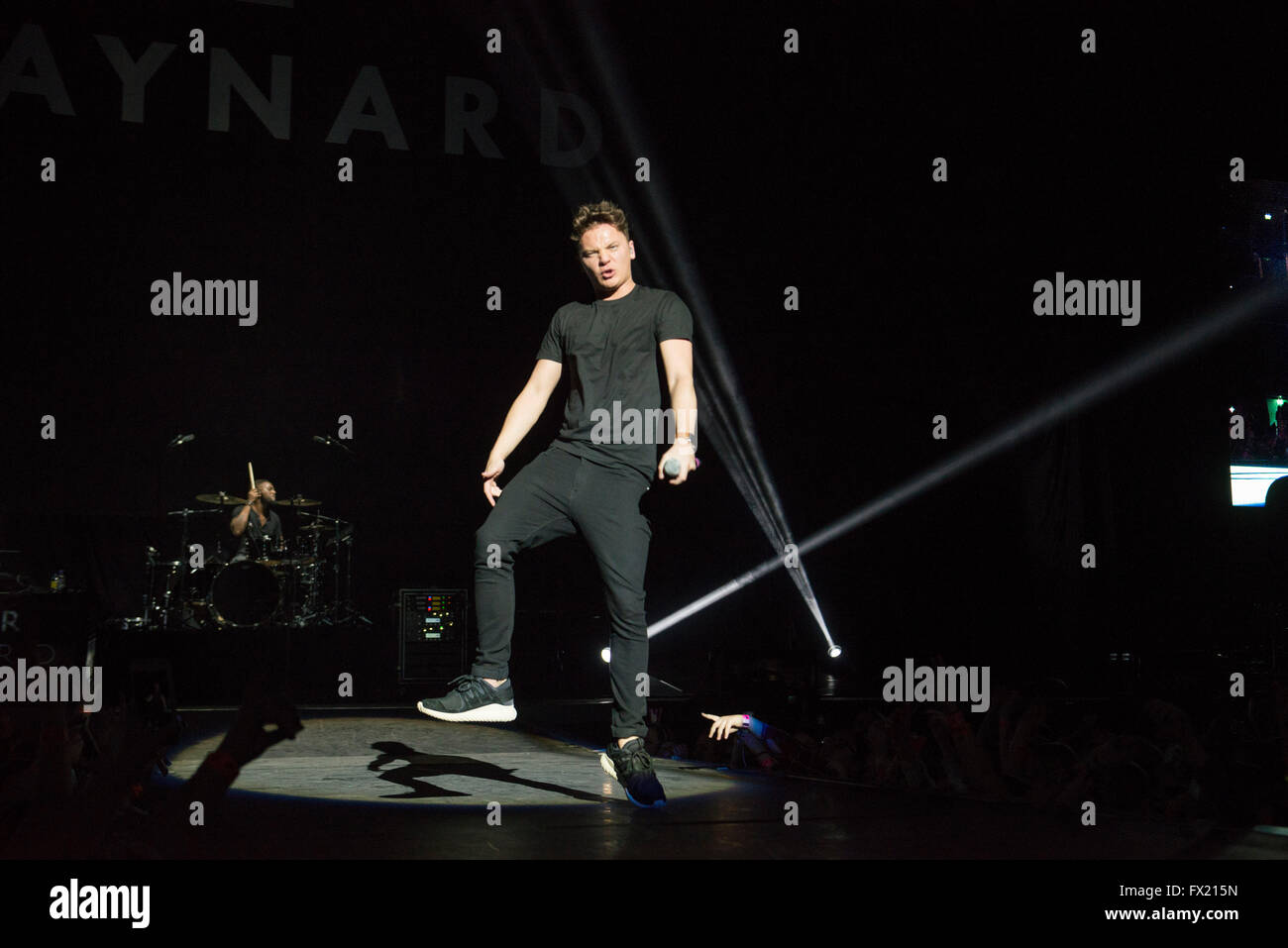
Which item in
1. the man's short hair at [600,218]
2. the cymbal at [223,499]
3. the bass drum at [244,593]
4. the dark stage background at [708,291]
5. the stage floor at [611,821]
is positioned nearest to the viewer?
the stage floor at [611,821]

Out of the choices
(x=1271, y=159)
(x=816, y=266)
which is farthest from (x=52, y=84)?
(x=1271, y=159)

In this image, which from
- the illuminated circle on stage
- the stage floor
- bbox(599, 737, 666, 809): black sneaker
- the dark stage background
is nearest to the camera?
the stage floor

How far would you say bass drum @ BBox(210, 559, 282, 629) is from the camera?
26.9 ft

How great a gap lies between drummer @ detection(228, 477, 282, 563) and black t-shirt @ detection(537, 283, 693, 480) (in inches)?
228

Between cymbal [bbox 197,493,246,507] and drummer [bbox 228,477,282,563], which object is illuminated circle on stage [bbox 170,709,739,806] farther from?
cymbal [bbox 197,493,246,507]

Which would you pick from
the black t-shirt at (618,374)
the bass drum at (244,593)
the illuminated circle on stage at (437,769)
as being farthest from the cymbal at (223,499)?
the black t-shirt at (618,374)

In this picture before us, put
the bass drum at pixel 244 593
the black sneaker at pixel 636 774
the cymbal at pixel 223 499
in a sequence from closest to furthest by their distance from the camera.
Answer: the black sneaker at pixel 636 774 → the bass drum at pixel 244 593 → the cymbal at pixel 223 499

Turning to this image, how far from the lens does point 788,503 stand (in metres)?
9.02

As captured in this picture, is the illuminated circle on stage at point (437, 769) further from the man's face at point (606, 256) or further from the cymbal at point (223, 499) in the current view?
the cymbal at point (223, 499)

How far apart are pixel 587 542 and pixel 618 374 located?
1.65ft

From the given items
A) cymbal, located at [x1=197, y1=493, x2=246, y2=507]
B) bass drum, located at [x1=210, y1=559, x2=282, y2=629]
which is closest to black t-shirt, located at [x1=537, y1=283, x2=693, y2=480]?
bass drum, located at [x1=210, y1=559, x2=282, y2=629]

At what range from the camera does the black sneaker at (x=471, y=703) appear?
3254mm

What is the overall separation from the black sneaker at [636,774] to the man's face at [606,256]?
1.37 metres
